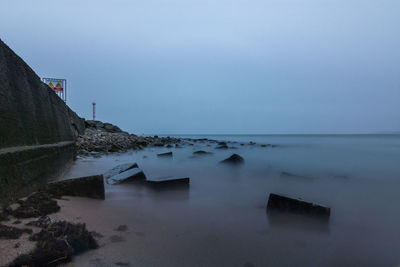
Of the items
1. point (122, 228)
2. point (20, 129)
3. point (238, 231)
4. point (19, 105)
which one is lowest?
point (238, 231)

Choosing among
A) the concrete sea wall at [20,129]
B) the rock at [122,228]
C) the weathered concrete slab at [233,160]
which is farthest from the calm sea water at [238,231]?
the weathered concrete slab at [233,160]

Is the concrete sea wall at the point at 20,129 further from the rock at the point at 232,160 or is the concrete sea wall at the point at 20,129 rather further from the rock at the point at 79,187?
the rock at the point at 232,160

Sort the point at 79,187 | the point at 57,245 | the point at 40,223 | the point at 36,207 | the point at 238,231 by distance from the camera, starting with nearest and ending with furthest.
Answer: the point at 57,245 < the point at 40,223 < the point at 36,207 < the point at 238,231 < the point at 79,187

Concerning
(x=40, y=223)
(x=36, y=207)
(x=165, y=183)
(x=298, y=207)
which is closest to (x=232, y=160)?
(x=165, y=183)

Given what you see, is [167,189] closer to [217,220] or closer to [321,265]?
[217,220]

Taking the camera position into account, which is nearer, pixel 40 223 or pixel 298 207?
pixel 40 223

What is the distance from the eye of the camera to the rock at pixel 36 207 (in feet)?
6.25

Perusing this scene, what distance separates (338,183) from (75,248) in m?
5.53

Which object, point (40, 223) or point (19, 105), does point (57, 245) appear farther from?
point (19, 105)

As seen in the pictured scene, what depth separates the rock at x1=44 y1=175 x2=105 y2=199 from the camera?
2.77 m

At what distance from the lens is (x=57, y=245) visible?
4.89 feet

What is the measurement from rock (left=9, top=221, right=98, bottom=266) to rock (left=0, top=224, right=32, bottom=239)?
108 millimetres

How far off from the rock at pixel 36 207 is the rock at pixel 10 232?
28 cm

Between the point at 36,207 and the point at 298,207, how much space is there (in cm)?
282
